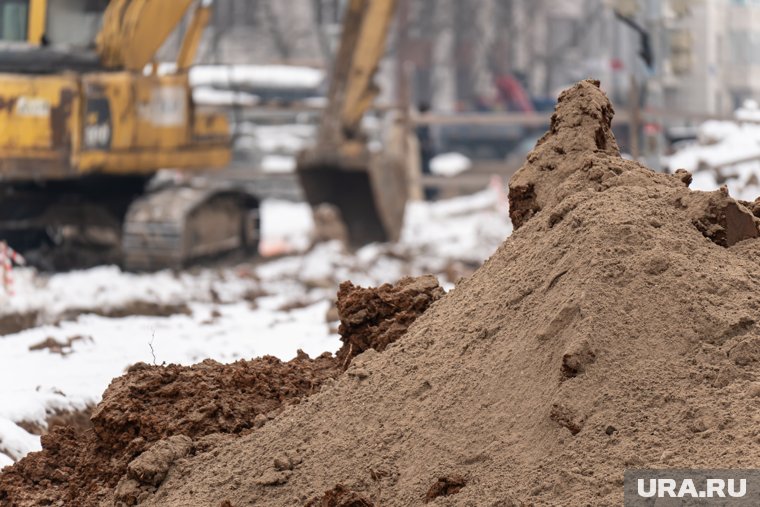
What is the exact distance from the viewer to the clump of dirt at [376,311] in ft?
17.4

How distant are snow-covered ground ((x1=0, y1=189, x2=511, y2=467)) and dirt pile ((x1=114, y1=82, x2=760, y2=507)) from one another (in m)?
1.67

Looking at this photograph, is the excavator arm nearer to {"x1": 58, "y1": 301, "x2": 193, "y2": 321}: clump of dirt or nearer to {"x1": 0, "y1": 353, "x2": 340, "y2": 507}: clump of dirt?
{"x1": 58, "y1": 301, "x2": 193, "y2": 321}: clump of dirt

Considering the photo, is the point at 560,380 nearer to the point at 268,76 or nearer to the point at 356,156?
the point at 356,156

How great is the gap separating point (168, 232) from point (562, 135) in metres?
8.31

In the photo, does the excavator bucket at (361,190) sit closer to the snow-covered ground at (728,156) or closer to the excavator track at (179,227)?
the excavator track at (179,227)

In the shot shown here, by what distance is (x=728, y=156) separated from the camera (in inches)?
618

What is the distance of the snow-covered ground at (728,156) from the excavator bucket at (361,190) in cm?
296

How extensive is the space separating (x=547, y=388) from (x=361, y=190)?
41.2 feet

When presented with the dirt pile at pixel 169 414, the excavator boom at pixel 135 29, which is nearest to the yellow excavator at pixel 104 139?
the excavator boom at pixel 135 29

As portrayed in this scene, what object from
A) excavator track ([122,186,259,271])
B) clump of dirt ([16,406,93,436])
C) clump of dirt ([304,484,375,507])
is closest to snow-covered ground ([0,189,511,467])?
clump of dirt ([16,406,93,436])

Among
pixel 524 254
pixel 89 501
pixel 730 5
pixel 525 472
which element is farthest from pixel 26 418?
pixel 730 5

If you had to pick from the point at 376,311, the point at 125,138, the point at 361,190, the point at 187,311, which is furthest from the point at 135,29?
the point at 376,311

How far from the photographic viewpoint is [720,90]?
2014 centimetres

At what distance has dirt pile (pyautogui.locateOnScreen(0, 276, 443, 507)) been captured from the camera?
15.4 feet
